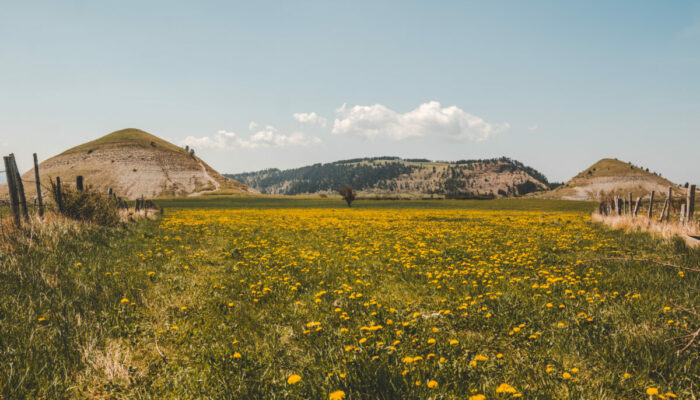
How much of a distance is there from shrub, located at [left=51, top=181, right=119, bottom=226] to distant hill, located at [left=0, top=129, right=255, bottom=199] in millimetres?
136484

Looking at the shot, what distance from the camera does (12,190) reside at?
31.8ft

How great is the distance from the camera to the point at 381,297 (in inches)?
265

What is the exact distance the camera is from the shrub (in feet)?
46.9

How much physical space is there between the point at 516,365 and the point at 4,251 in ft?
35.5

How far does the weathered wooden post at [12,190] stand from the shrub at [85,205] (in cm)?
374

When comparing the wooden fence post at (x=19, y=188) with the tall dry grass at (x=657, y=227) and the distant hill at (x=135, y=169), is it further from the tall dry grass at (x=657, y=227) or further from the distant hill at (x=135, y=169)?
the distant hill at (x=135, y=169)

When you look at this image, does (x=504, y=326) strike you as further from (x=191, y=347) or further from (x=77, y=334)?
(x=77, y=334)

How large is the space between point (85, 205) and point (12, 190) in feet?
17.9

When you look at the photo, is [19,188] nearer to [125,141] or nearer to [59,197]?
[59,197]

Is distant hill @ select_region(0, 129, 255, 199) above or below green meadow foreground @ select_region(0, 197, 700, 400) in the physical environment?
above

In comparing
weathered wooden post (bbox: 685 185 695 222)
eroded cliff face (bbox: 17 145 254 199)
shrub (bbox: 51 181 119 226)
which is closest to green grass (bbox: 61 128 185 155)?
eroded cliff face (bbox: 17 145 254 199)

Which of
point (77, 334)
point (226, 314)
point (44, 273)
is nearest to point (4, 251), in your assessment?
point (44, 273)

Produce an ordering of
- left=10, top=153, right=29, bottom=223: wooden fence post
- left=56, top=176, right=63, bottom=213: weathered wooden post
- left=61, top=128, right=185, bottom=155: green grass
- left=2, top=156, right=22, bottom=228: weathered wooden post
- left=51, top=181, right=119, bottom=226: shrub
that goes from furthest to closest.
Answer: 1. left=61, top=128, right=185, bottom=155: green grass
2. left=51, top=181, right=119, bottom=226: shrub
3. left=56, top=176, right=63, bottom=213: weathered wooden post
4. left=10, top=153, right=29, bottom=223: wooden fence post
5. left=2, top=156, right=22, bottom=228: weathered wooden post

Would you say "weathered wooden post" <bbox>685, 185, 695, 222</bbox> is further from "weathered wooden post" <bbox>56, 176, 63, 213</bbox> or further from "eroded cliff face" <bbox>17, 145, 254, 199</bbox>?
"eroded cliff face" <bbox>17, 145, 254, 199</bbox>
